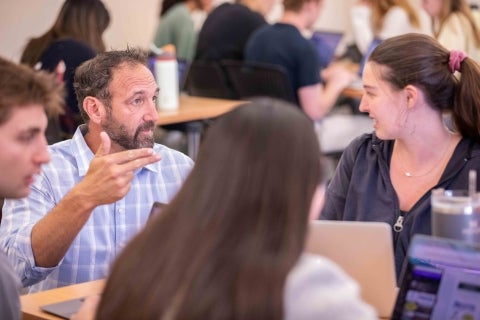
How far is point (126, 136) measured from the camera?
9.17 feet

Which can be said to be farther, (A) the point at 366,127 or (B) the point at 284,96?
(A) the point at 366,127

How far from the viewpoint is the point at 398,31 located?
6785mm

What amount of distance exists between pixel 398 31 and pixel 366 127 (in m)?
1.27

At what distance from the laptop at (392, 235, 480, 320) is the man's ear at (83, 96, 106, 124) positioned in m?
→ 1.19

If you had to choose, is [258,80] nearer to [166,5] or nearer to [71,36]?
[71,36]

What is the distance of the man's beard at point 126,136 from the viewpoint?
109 inches

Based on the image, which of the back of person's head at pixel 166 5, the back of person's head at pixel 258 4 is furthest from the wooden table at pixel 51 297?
the back of person's head at pixel 166 5

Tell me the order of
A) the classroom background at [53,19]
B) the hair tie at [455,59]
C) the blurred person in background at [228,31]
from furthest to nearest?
the classroom background at [53,19] → the blurred person in background at [228,31] → the hair tie at [455,59]

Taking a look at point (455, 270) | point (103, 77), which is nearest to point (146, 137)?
point (103, 77)

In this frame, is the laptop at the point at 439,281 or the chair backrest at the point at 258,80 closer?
the laptop at the point at 439,281

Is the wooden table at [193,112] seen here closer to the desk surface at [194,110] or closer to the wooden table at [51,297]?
the desk surface at [194,110]

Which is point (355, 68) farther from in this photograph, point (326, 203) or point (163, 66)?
point (326, 203)

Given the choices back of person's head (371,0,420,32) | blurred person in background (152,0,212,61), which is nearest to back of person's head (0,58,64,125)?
blurred person in background (152,0,212,61)

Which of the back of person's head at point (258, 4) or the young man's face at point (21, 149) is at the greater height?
the young man's face at point (21, 149)
